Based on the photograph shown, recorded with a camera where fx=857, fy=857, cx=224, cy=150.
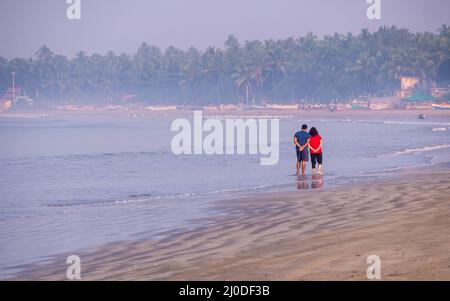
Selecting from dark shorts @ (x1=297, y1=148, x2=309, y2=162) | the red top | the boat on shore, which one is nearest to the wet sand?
the red top

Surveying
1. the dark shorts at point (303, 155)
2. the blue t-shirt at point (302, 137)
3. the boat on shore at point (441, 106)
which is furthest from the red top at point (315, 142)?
the boat on shore at point (441, 106)

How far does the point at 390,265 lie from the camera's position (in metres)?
8.99

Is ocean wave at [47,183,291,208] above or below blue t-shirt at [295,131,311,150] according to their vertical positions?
below

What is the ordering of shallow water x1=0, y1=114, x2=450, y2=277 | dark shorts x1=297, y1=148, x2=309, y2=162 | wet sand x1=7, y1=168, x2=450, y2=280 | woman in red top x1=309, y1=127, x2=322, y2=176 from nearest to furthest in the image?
1. wet sand x1=7, y1=168, x2=450, y2=280
2. shallow water x1=0, y1=114, x2=450, y2=277
3. woman in red top x1=309, y1=127, x2=322, y2=176
4. dark shorts x1=297, y1=148, x2=309, y2=162

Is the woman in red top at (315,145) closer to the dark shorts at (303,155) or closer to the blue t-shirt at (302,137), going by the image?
the blue t-shirt at (302,137)

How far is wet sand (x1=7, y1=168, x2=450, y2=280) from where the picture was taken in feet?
29.9

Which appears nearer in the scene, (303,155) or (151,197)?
(151,197)

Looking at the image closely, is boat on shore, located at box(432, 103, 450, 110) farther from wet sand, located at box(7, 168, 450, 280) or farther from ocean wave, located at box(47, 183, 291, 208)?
wet sand, located at box(7, 168, 450, 280)

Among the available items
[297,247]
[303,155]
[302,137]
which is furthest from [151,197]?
[297,247]

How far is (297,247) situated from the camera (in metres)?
10.9

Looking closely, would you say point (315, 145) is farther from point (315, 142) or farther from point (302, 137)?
point (302, 137)
